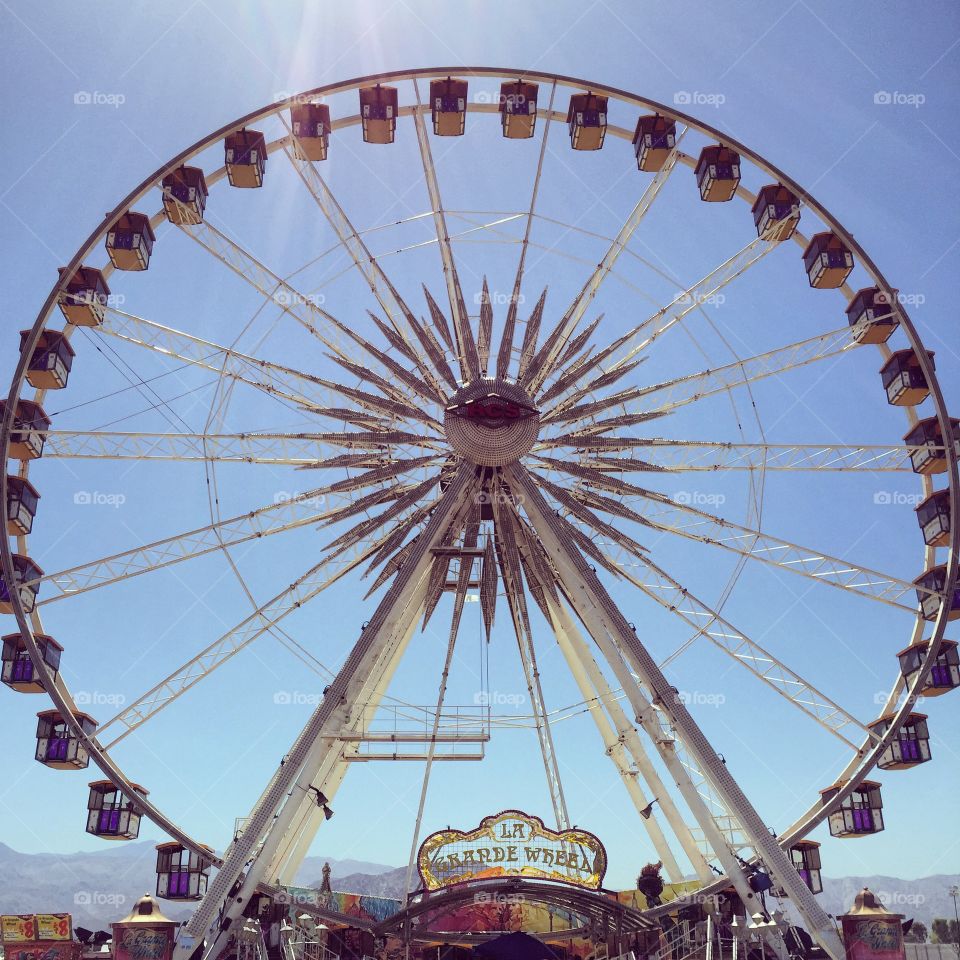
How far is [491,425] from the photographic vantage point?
989 inches

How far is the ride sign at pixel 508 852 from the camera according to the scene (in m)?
25.5

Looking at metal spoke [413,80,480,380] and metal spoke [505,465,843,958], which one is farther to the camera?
metal spoke [413,80,480,380]

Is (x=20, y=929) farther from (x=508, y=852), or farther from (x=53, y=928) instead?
(x=508, y=852)

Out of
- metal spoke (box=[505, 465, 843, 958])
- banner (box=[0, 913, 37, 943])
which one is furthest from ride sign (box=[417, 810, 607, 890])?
banner (box=[0, 913, 37, 943])

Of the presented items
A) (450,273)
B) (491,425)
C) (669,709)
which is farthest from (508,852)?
(450,273)

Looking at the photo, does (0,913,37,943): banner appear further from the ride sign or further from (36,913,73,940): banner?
the ride sign

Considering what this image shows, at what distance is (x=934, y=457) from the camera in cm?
2638

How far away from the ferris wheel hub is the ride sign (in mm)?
9730

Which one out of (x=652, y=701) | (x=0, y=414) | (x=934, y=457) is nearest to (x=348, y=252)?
(x=0, y=414)

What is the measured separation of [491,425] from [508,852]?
11.3m

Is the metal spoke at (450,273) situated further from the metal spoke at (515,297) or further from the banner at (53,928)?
the banner at (53,928)

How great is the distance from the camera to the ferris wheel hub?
984 inches

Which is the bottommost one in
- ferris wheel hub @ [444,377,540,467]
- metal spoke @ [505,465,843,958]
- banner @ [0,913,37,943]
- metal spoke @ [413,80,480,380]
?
banner @ [0,913,37,943]

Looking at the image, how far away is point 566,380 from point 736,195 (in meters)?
8.16
